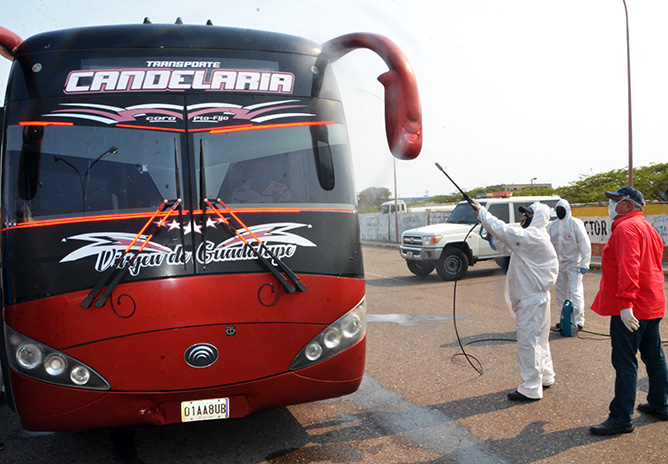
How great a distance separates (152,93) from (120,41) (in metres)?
0.45

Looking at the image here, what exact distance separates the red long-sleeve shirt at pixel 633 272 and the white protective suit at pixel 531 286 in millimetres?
640

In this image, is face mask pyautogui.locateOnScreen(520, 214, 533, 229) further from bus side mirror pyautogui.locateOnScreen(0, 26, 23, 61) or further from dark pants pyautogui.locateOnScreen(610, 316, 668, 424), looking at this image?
bus side mirror pyautogui.locateOnScreen(0, 26, 23, 61)

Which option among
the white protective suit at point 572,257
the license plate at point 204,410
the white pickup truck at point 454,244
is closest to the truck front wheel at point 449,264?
the white pickup truck at point 454,244

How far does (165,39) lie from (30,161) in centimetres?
122

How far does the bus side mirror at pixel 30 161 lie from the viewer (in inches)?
137

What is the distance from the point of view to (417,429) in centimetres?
441

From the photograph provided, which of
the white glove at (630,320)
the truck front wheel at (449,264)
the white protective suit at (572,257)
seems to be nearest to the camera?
the white glove at (630,320)

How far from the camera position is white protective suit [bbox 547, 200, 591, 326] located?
7609 millimetres

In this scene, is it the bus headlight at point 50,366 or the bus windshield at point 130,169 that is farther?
the bus windshield at point 130,169

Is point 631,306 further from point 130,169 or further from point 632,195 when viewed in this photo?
point 130,169

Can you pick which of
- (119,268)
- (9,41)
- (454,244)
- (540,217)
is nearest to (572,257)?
(540,217)

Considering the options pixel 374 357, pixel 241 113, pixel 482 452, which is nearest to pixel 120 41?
pixel 241 113

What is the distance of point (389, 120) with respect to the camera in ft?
12.3

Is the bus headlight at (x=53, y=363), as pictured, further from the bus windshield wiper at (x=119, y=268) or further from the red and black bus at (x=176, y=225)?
the bus windshield wiper at (x=119, y=268)
